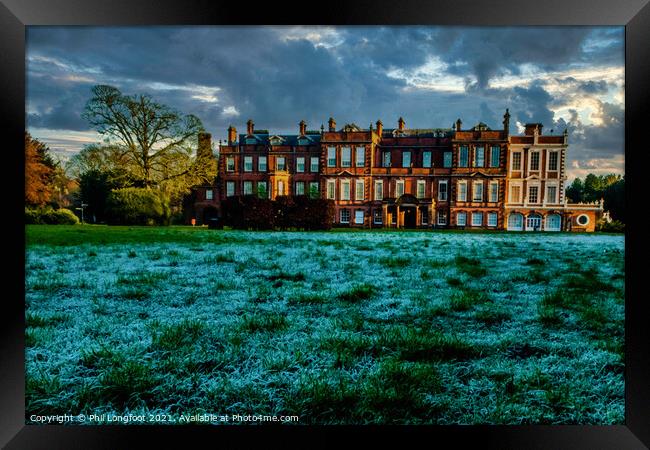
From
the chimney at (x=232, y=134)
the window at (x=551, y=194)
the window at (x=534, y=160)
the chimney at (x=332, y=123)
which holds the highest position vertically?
the chimney at (x=332, y=123)

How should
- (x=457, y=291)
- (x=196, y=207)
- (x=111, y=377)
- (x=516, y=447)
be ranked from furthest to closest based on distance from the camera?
(x=196, y=207) → (x=457, y=291) → (x=111, y=377) → (x=516, y=447)

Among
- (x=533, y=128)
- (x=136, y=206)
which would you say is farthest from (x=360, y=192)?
(x=136, y=206)

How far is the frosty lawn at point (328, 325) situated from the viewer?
2875mm

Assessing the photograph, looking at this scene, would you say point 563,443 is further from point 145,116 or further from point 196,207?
point 145,116

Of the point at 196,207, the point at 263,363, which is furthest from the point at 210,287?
the point at 263,363

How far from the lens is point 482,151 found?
396cm

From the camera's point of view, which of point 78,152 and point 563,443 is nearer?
point 563,443

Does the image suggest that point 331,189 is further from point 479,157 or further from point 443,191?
point 479,157

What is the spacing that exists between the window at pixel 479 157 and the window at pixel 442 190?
39 centimetres

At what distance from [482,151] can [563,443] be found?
7.99ft

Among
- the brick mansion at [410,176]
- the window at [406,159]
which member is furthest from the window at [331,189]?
the window at [406,159]

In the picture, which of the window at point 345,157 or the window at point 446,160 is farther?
the window at point 345,157

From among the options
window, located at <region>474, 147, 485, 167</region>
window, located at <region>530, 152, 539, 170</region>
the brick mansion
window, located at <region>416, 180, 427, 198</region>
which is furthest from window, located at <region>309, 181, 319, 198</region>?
window, located at <region>530, 152, 539, 170</region>

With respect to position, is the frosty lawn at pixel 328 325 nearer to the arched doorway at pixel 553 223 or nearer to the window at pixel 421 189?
the arched doorway at pixel 553 223
